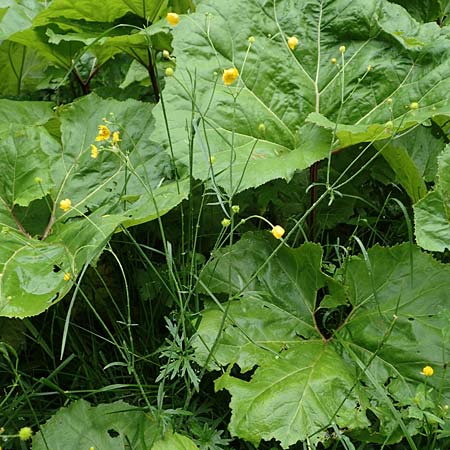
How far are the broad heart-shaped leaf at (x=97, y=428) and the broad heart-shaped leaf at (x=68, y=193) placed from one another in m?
0.26

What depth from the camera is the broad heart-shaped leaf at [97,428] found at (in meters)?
1.57

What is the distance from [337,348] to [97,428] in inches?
23.5

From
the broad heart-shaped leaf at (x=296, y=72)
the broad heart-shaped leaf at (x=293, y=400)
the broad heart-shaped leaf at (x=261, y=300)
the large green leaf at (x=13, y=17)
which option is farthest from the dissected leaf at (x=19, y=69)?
the broad heart-shaped leaf at (x=293, y=400)

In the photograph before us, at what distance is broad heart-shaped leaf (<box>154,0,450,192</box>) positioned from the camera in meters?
1.83

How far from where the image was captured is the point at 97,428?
62.7 inches

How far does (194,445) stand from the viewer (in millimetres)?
1460

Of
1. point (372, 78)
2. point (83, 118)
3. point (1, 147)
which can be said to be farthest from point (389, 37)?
point (1, 147)

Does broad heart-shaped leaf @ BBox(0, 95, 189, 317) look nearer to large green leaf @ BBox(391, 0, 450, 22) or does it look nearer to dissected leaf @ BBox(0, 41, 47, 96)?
dissected leaf @ BBox(0, 41, 47, 96)

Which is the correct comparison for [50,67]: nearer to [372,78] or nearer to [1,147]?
[1,147]

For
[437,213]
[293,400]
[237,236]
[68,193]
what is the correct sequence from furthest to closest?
[237,236] → [68,193] → [437,213] → [293,400]

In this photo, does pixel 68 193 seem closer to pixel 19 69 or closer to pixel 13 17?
pixel 13 17

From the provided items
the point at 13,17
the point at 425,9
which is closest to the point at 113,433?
the point at 13,17

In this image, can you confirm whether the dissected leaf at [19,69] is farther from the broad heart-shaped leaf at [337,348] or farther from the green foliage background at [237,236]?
the broad heart-shaped leaf at [337,348]

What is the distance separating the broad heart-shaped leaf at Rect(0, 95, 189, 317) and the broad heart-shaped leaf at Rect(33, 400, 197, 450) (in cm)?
26
